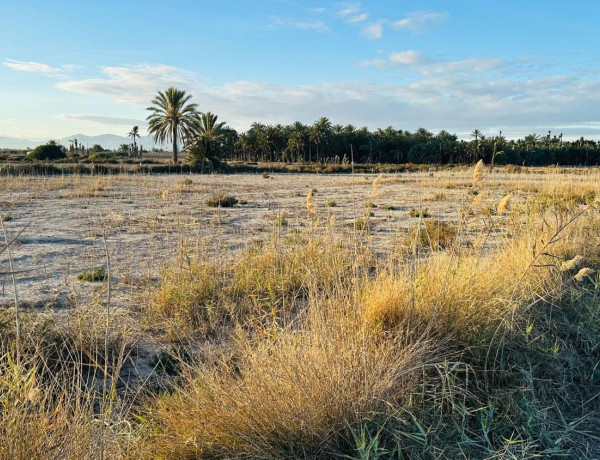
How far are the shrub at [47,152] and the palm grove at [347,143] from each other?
9.98 m

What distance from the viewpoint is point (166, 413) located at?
2195mm

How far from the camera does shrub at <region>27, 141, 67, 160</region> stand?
46.1 meters

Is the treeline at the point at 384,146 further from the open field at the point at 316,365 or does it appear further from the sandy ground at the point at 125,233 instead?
the open field at the point at 316,365

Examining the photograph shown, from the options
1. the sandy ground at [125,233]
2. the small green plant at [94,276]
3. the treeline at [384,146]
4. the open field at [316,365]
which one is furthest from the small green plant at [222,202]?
the treeline at [384,146]

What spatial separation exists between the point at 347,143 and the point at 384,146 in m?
6.89

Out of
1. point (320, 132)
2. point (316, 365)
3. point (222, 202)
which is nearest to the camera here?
point (316, 365)

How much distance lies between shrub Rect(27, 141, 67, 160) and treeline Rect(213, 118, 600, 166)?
19.1m

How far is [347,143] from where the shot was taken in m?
65.2

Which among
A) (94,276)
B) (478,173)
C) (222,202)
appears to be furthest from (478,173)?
(222,202)

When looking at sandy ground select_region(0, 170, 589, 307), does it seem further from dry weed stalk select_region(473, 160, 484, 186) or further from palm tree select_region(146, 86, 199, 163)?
palm tree select_region(146, 86, 199, 163)

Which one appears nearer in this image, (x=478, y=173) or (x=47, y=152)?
(x=478, y=173)

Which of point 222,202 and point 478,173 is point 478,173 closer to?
point 478,173

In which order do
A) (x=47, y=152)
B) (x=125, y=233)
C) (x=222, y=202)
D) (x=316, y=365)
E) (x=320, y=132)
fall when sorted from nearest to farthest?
(x=316, y=365)
(x=125, y=233)
(x=222, y=202)
(x=47, y=152)
(x=320, y=132)

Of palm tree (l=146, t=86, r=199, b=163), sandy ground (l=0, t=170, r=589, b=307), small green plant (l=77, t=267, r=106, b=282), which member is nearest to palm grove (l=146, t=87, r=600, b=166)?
palm tree (l=146, t=86, r=199, b=163)
